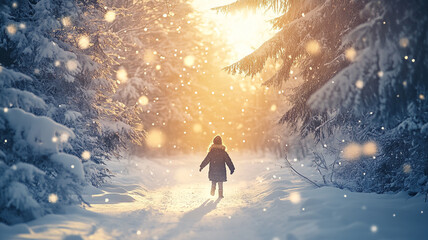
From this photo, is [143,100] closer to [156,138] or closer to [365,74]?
[156,138]

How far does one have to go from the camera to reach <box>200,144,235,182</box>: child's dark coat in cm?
888

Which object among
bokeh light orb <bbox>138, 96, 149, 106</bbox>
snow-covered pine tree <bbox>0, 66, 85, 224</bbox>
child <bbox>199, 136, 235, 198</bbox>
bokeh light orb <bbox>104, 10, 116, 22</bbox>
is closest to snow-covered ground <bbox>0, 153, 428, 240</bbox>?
snow-covered pine tree <bbox>0, 66, 85, 224</bbox>

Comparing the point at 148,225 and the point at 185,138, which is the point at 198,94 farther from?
the point at 148,225

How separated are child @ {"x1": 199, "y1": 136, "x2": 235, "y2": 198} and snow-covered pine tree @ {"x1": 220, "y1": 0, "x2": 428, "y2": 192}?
2648 mm

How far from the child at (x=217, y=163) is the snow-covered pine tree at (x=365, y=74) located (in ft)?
8.69

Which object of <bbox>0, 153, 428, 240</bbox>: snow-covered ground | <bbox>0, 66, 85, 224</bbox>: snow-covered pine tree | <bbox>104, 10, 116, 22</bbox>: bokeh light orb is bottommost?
<bbox>0, 153, 428, 240</bbox>: snow-covered ground

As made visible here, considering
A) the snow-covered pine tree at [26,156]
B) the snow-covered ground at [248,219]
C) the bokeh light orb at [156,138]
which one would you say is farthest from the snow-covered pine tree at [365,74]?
the bokeh light orb at [156,138]

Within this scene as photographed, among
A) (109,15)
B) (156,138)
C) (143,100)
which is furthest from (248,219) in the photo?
(156,138)

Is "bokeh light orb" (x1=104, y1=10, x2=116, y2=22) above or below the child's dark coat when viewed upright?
above

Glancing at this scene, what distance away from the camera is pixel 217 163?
9.01m

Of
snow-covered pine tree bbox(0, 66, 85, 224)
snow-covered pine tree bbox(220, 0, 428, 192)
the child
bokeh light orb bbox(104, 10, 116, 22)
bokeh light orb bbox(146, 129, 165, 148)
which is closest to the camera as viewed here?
snow-covered pine tree bbox(220, 0, 428, 192)

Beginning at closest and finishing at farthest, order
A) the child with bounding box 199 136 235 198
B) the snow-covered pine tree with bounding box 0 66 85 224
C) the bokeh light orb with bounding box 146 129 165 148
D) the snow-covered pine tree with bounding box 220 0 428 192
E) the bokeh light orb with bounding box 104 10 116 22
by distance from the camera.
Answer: the snow-covered pine tree with bounding box 220 0 428 192, the snow-covered pine tree with bounding box 0 66 85 224, the bokeh light orb with bounding box 104 10 116 22, the child with bounding box 199 136 235 198, the bokeh light orb with bounding box 146 129 165 148

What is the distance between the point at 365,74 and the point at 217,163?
6.19m

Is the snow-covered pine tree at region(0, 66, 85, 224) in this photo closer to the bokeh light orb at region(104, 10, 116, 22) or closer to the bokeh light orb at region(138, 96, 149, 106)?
the bokeh light orb at region(104, 10, 116, 22)
